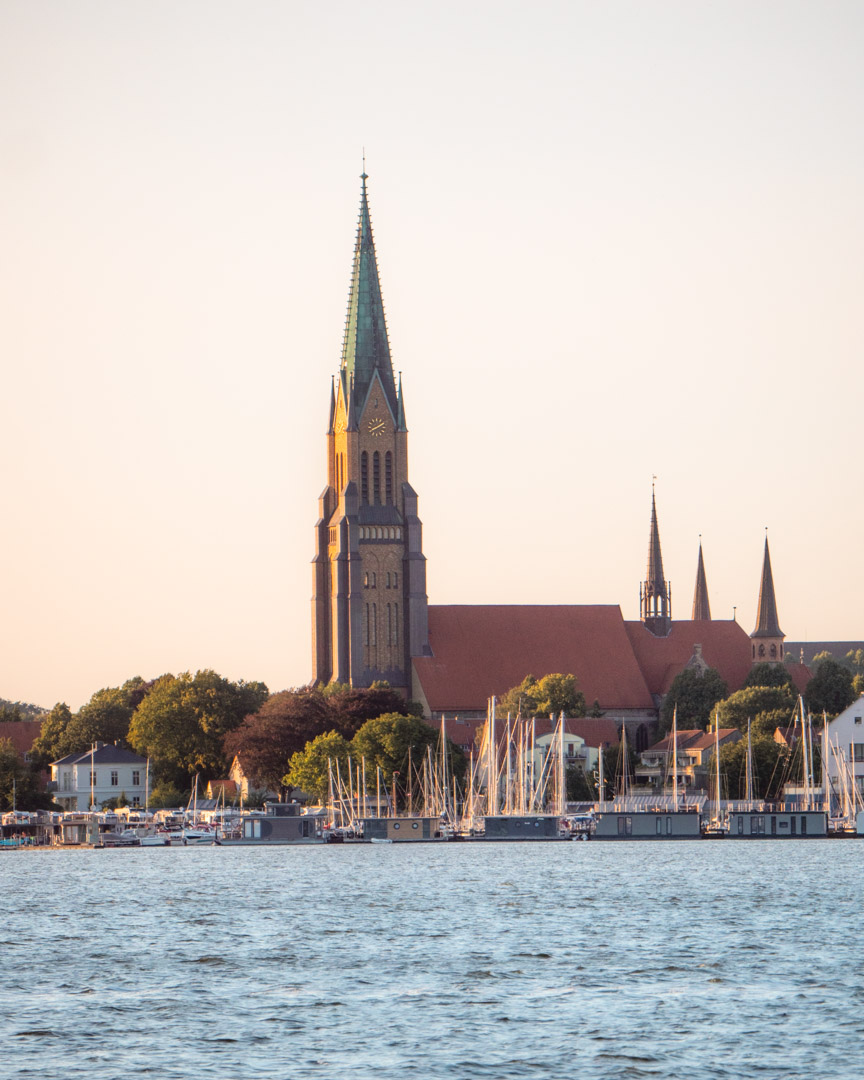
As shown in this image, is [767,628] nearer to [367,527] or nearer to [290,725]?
[367,527]

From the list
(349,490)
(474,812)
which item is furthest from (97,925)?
(349,490)

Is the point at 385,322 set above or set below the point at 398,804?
above

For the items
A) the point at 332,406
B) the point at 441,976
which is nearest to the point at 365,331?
the point at 332,406

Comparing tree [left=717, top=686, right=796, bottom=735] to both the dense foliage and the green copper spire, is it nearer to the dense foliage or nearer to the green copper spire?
the dense foliage

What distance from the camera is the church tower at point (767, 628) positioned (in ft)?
573

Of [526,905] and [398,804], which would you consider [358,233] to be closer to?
[398,804]

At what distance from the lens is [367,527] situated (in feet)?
524

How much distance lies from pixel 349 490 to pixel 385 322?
14393 mm

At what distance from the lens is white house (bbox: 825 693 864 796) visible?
134875 millimetres

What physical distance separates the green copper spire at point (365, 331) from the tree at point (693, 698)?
104ft

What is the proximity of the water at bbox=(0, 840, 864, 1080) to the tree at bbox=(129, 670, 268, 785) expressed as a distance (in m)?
57.6

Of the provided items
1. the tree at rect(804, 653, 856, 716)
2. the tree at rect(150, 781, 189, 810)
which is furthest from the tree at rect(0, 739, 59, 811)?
the tree at rect(804, 653, 856, 716)

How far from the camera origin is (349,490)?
160125mm

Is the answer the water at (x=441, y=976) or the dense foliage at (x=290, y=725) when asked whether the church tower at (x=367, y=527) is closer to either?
the dense foliage at (x=290, y=725)
